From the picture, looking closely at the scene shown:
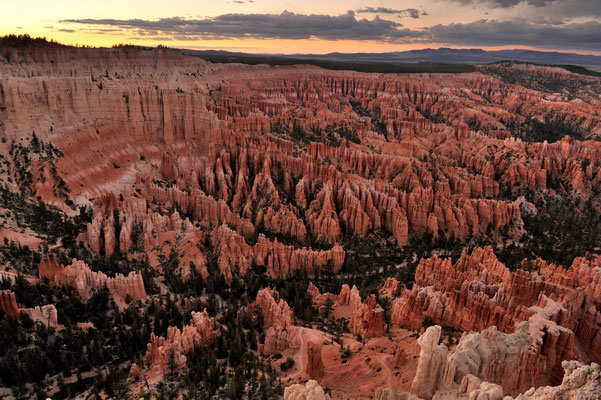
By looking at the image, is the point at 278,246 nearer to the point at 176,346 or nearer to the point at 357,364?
the point at 176,346

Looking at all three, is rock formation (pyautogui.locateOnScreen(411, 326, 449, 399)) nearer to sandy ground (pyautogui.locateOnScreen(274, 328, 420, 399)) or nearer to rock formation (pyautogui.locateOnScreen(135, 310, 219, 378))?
sandy ground (pyautogui.locateOnScreen(274, 328, 420, 399))

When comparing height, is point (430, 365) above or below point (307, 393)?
above

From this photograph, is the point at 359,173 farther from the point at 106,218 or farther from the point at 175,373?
the point at 175,373

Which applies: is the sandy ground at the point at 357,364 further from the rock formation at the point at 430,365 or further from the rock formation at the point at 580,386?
the rock formation at the point at 580,386

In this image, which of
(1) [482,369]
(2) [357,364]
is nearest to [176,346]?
(2) [357,364]

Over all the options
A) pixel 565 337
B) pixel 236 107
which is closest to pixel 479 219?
pixel 565 337

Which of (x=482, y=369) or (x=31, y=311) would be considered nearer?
(x=482, y=369)

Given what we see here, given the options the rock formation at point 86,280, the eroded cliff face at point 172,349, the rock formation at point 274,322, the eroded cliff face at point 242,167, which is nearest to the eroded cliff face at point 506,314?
the rock formation at point 274,322

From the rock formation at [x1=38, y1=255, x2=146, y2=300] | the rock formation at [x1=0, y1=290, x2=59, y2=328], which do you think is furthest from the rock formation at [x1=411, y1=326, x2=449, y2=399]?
the rock formation at [x1=38, y1=255, x2=146, y2=300]
